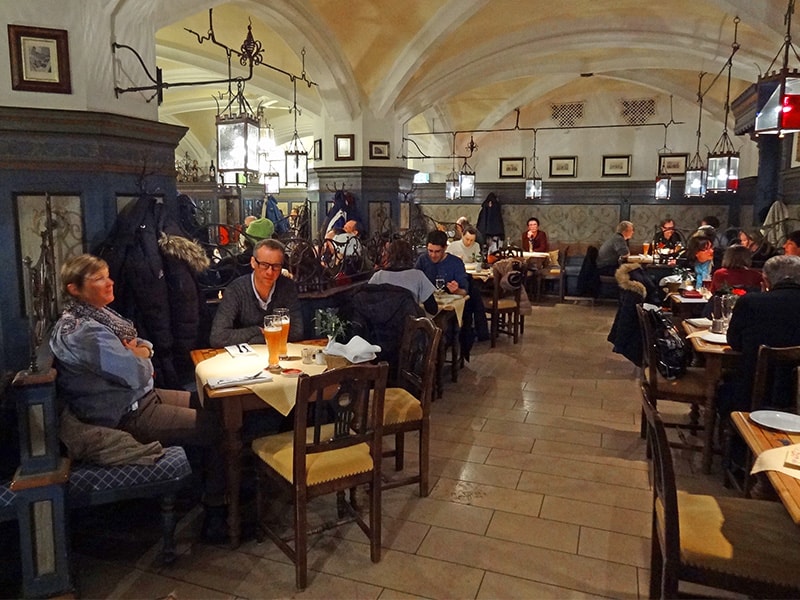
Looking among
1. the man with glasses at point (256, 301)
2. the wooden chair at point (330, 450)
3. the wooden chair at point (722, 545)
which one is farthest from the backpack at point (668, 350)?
the man with glasses at point (256, 301)

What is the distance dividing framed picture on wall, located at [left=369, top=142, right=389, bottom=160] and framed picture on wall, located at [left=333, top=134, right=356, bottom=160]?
0.83ft

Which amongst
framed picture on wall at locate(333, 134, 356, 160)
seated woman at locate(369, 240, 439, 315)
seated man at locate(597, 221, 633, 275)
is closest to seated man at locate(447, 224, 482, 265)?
framed picture on wall at locate(333, 134, 356, 160)

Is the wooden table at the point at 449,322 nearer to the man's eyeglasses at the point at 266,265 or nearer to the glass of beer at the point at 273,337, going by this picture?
the man's eyeglasses at the point at 266,265

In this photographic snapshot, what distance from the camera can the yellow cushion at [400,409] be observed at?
3529 mm

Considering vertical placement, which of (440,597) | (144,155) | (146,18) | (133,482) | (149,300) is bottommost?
(440,597)

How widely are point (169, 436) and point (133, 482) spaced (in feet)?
1.25

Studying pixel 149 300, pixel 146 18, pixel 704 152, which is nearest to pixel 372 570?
pixel 149 300

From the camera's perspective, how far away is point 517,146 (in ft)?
42.0

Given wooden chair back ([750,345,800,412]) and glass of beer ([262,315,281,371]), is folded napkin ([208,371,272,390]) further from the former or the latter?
wooden chair back ([750,345,800,412])

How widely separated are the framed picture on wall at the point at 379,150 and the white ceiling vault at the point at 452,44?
0.37 m

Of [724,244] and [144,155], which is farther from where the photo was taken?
[724,244]

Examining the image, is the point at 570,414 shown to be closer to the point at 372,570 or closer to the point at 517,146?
the point at 372,570

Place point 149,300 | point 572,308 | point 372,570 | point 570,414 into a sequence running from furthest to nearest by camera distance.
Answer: point 572,308
point 570,414
point 149,300
point 372,570

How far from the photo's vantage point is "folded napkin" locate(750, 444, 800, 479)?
83.2 inches
